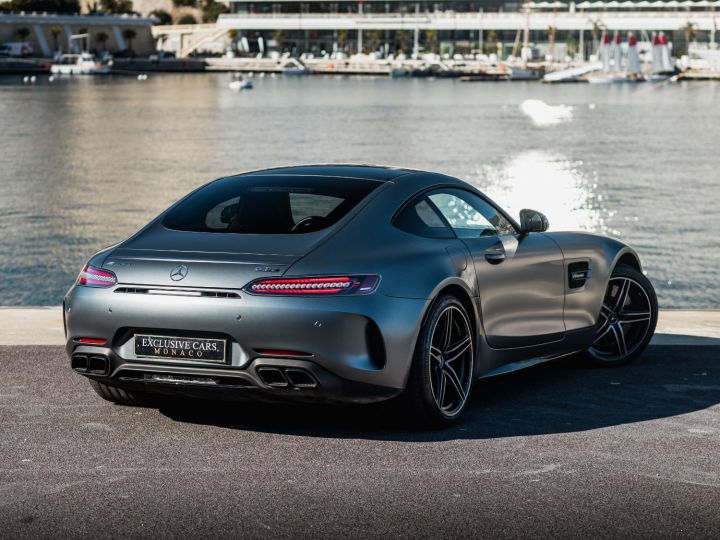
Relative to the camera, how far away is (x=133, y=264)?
6.64 metres

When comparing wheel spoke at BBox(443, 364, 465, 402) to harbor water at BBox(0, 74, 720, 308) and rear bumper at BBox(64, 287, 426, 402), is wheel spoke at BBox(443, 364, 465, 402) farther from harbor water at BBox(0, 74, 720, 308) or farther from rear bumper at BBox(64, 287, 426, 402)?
harbor water at BBox(0, 74, 720, 308)

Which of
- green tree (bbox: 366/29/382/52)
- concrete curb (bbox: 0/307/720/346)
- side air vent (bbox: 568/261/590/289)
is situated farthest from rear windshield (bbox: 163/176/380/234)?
green tree (bbox: 366/29/382/52)

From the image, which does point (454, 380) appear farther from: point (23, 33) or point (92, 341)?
point (23, 33)

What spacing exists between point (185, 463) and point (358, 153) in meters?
54.9

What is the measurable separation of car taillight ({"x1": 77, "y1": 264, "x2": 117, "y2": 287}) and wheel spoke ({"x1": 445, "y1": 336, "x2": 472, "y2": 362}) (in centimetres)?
175

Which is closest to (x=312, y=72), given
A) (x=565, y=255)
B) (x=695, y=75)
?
(x=695, y=75)

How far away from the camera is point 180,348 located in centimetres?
647

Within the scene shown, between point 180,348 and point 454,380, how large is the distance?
4.87 ft

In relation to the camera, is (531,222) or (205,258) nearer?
(205,258)

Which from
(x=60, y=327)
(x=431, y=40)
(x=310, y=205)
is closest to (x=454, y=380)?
(x=310, y=205)

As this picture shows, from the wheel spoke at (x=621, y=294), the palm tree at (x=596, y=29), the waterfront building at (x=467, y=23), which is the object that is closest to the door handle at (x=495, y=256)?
the wheel spoke at (x=621, y=294)

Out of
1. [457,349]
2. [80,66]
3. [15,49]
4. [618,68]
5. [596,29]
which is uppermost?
[457,349]

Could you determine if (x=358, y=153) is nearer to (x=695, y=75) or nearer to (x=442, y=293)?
(x=442, y=293)

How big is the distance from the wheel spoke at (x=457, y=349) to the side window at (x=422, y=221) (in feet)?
1.86
